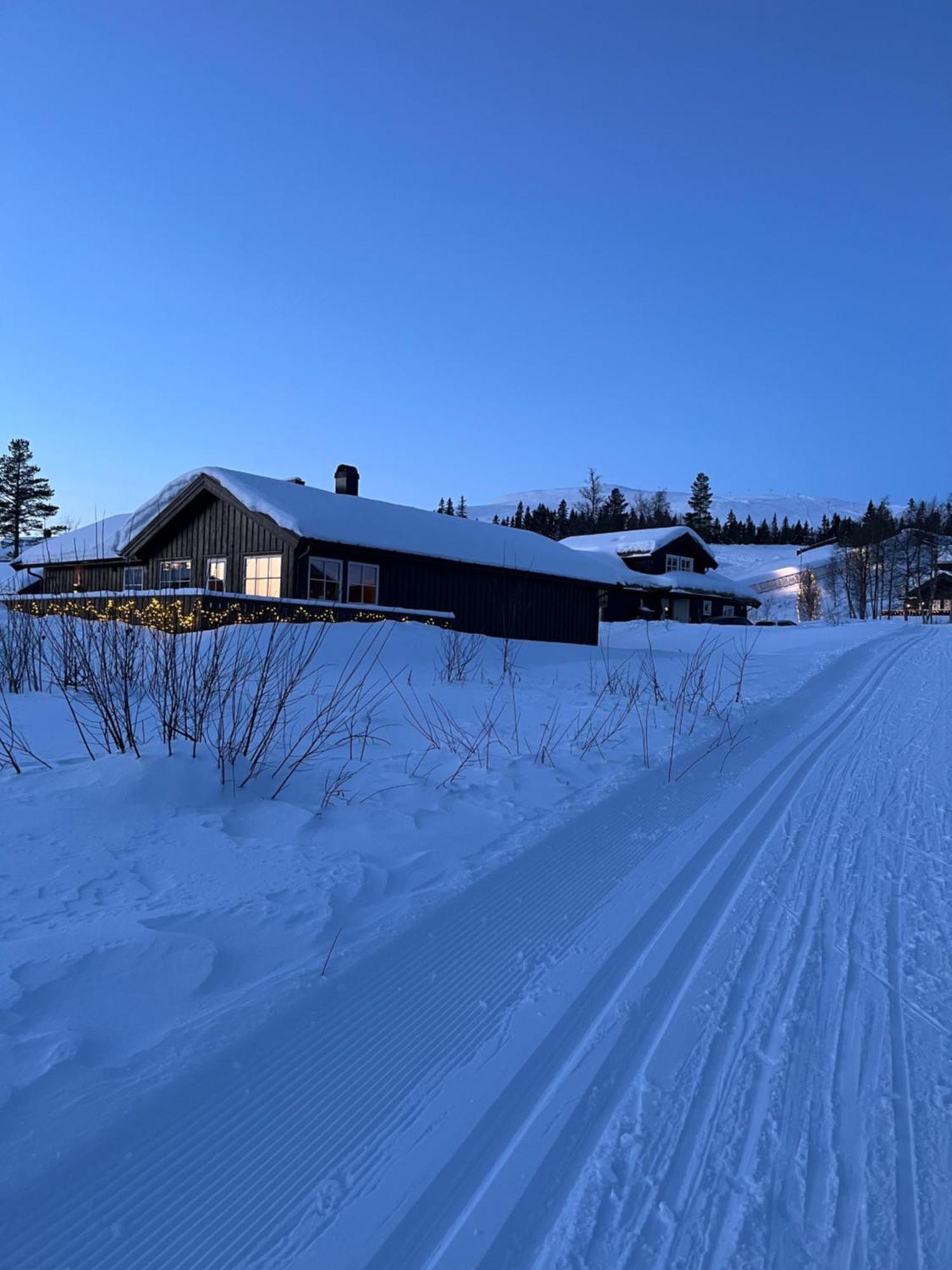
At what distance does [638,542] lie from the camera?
40.2 m

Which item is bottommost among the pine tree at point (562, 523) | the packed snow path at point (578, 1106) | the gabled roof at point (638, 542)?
the packed snow path at point (578, 1106)

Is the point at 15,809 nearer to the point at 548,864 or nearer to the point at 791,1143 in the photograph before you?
the point at 548,864

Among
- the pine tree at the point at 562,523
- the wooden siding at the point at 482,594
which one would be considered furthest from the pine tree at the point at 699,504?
the wooden siding at the point at 482,594

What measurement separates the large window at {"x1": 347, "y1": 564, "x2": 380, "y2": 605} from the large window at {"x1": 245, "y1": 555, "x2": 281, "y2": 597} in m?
1.70

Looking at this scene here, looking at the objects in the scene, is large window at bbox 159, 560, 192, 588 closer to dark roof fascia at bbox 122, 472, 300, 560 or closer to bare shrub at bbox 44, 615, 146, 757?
dark roof fascia at bbox 122, 472, 300, 560

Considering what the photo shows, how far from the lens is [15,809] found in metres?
3.65

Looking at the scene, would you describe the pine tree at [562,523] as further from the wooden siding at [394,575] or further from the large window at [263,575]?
the large window at [263,575]

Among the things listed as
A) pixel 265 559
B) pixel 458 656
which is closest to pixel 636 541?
pixel 265 559

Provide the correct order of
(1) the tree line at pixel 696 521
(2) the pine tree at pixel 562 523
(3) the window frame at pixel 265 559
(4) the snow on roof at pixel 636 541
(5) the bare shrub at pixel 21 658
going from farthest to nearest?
(2) the pine tree at pixel 562 523 < (1) the tree line at pixel 696 521 < (4) the snow on roof at pixel 636 541 < (3) the window frame at pixel 265 559 < (5) the bare shrub at pixel 21 658

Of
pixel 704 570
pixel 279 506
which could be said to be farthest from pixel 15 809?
pixel 704 570

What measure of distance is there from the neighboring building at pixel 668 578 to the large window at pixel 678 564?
37 millimetres

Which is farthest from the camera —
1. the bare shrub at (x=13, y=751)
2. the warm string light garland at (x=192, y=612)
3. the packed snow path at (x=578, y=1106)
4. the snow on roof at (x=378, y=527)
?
the snow on roof at (x=378, y=527)

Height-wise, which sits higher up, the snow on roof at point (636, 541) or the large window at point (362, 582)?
the snow on roof at point (636, 541)

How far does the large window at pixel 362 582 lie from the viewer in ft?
56.0
